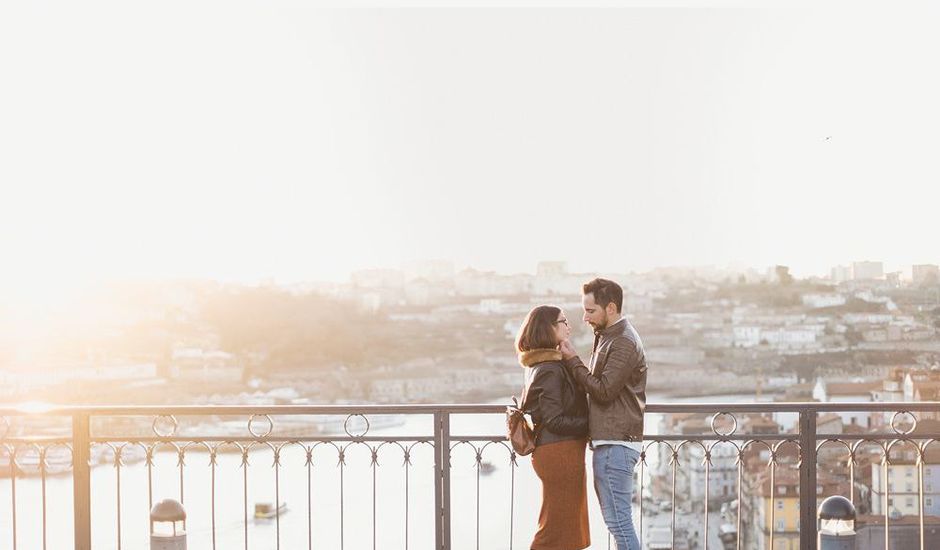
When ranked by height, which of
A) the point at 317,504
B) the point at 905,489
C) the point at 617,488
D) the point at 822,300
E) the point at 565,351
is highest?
the point at 565,351

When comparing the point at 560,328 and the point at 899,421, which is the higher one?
the point at 560,328

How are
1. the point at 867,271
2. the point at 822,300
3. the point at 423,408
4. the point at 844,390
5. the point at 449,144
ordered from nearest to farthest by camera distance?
the point at 423,408, the point at 844,390, the point at 867,271, the point at 822,300, the point at 449,144

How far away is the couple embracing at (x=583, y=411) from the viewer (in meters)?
3.97

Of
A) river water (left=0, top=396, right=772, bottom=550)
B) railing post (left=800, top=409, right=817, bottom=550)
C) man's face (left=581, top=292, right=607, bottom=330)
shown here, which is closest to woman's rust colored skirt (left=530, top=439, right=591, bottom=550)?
man's face (left=581, top=292, right=607, bottom=330)

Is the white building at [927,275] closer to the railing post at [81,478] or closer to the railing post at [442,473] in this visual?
the railing post at [442,473]

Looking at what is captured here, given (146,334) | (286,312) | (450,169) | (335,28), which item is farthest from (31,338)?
(450,169)

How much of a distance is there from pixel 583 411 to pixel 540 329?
43 cm

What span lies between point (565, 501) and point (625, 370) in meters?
0.67

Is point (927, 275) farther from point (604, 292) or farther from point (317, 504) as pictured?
point (604, 292)

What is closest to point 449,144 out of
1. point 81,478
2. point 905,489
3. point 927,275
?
point 927,275

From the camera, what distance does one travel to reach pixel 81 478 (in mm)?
4938

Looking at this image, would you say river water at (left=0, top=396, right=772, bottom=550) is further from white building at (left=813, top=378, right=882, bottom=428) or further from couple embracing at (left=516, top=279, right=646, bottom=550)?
couple embracing at (left=516, top=279, right=646, bottom=550)

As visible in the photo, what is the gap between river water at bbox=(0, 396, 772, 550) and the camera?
18.4m

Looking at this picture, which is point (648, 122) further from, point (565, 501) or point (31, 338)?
point (565, 501)
